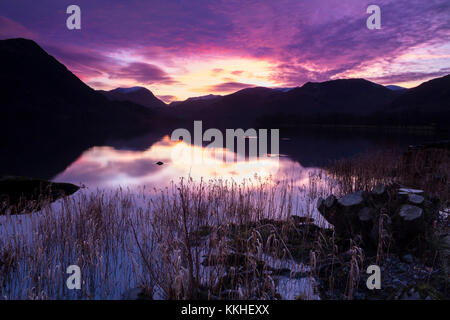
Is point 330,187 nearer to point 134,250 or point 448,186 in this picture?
point 448,186

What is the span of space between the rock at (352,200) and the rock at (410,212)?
1079 mm

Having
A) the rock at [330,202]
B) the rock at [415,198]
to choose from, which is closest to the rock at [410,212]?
the rock at [415,198]

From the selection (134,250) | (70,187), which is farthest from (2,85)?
(134,250)

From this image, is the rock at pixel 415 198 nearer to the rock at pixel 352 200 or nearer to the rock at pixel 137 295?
the rock at pixel 352 200

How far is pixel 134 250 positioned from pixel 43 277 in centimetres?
236

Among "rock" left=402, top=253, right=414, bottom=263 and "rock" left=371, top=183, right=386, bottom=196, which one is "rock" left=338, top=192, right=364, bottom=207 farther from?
"rock" left=402, top=253, right=414, bottom=263

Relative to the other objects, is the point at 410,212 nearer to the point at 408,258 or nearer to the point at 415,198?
the point at 415,198

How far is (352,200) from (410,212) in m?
1.50

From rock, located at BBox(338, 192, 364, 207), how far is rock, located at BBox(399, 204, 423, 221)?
3.54ft

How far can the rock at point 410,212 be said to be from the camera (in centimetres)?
682

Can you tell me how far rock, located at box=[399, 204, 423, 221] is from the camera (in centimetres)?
682

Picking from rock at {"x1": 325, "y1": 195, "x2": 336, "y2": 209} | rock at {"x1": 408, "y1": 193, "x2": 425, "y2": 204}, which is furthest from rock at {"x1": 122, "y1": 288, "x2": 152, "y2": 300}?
rock at {"x1": 408, "y1": 193, "x2": 425, "y2": 204}

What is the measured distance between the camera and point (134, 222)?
32.8 ft
